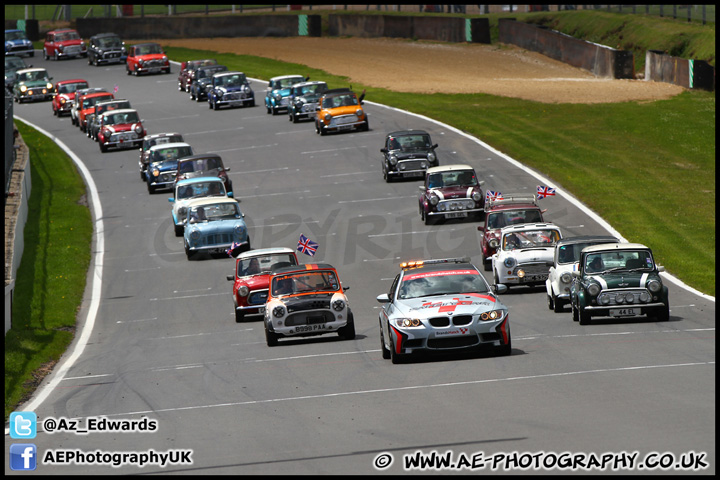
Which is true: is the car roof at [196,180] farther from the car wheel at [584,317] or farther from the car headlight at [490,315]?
the car headlight at [490,315]

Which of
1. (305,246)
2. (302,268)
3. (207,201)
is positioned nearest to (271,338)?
(302,268)

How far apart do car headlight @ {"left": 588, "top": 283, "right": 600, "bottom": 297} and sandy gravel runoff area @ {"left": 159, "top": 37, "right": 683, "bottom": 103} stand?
36462 mm

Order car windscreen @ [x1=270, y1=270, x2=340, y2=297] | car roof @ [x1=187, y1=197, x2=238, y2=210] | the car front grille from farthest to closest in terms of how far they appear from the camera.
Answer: car roof @ [x1=187, y1=197, x2=238, y2=210], the car front grille, car windscreen @ [x1=270, y1=270, x2=340, y2=297]

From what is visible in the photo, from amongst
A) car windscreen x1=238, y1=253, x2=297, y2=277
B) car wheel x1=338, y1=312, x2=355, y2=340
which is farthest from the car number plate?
car windscreen x1=238, y1=253, x2=297, y2=277

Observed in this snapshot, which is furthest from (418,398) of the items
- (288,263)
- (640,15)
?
(640,15)

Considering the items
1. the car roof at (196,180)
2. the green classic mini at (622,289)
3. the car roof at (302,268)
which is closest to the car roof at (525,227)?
the green classic mini at (622,289)

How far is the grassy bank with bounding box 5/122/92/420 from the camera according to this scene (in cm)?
2159

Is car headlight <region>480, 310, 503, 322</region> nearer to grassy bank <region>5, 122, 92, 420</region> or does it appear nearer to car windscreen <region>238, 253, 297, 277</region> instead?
grassy bank <region>5, 122, 92, 420</region>

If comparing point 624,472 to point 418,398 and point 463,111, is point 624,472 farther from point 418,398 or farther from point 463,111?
point 463,111

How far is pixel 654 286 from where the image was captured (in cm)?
2111

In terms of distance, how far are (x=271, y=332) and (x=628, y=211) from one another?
1806 cm

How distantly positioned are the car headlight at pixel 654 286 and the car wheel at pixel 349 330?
17.4 ft

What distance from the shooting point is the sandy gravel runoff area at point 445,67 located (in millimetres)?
60094

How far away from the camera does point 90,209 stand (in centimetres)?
4266
